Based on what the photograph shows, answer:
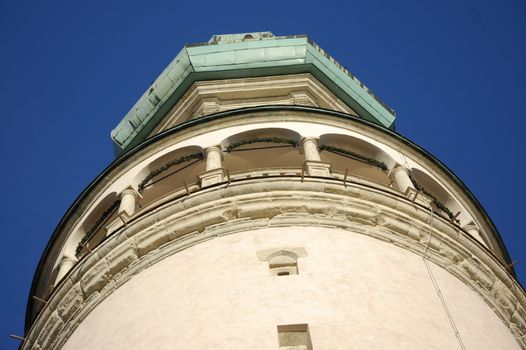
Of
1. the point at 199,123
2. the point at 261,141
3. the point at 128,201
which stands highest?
the point at 199,123

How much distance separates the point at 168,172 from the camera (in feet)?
59.8

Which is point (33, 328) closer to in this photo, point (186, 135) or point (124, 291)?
point (124, 291)

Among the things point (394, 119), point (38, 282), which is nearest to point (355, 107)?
point (394, 119)

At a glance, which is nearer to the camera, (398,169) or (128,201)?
(128,201)

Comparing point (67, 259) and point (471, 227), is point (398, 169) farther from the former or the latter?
point (67, 259)

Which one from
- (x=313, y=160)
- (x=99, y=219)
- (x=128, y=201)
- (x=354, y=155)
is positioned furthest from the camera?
(x=354, y=155)

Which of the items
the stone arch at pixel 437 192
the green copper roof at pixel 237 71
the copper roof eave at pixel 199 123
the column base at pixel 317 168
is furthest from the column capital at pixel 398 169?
the green copper roof at pixel 237 71

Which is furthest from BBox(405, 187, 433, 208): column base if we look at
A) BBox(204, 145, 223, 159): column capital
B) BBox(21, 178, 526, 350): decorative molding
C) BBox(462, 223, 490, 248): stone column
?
BBox(204, 145, 223, 159): column capital

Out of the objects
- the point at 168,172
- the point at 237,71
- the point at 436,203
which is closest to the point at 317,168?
the point at 436,203

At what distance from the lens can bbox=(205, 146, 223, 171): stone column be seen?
16.4 m

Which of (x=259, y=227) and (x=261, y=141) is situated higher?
(x=261, y=141)

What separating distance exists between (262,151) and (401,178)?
301cm

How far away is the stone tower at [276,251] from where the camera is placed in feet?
35.8

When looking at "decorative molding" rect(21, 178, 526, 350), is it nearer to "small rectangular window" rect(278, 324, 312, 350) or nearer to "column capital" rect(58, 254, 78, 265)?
"column capital" rect(58, 254, 78, 265)
